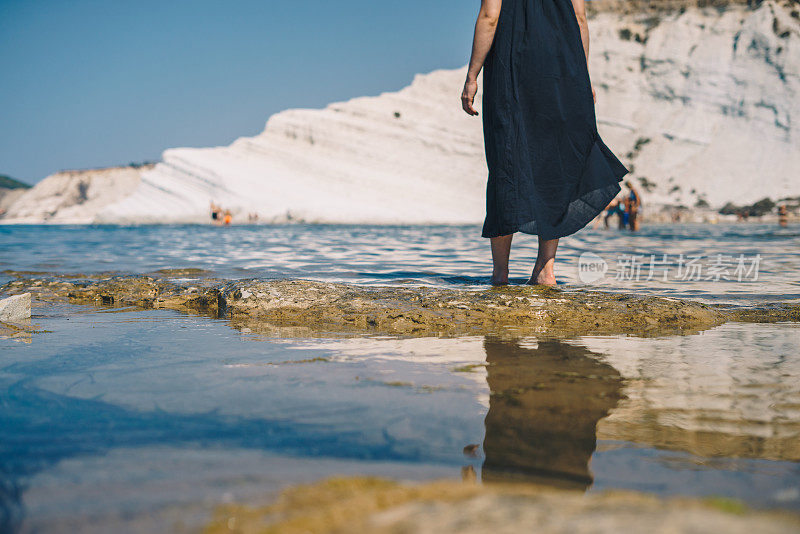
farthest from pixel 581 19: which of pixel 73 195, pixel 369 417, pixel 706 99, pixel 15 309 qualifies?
pixel 73 195

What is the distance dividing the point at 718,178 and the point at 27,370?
32.7 meters

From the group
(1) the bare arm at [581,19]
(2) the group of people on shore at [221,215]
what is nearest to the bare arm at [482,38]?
(1) the bare arm at [581,19]

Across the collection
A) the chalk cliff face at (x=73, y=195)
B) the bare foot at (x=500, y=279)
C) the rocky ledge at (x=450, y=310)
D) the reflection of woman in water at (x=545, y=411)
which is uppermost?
the chalk cliff face at (x=73, y=195)

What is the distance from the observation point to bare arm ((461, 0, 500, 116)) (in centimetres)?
264

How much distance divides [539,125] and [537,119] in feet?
0.09

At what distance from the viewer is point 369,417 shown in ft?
3.42

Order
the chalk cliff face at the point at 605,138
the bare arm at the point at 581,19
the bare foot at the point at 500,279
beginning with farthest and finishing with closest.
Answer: the chalk cliff face at the point at 605,138 < the bare foot at the point at 500,279 < the bare arm at the point at 581,19

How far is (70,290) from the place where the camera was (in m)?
2.92

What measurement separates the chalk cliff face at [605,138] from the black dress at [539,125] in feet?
85.2

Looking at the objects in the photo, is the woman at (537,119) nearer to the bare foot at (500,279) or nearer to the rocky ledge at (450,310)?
the bare foot at (500,279)

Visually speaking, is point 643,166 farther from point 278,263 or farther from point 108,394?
point 108,394

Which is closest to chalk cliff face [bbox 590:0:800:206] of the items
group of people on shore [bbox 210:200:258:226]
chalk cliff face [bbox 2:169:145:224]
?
group of people on shore [bbox 210:200:258:226]

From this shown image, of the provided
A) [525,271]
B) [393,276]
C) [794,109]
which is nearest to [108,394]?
[393,276]

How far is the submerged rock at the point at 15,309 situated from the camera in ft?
7.06
